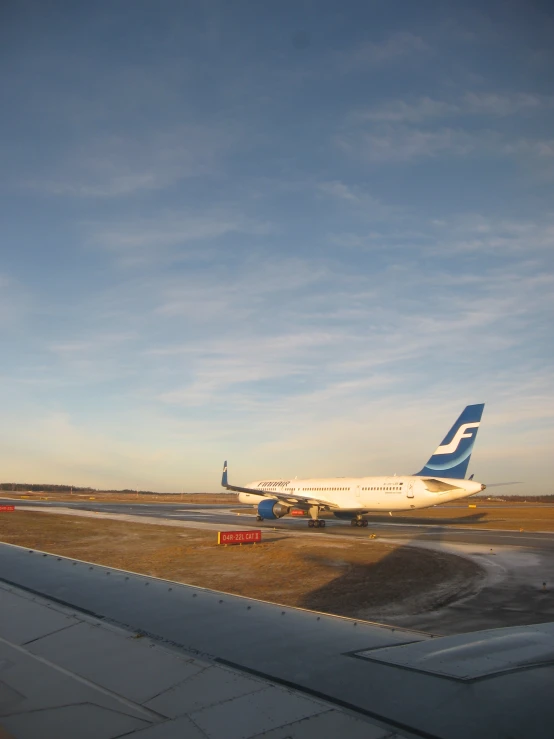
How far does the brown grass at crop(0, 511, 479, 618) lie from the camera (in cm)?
1584

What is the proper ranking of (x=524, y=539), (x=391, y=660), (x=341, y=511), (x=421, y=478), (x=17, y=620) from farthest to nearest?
(x=341, y=511)
(x=421, y=478)
(x=524, y=539)
(x=17, y=620)
(x=391, y=660)

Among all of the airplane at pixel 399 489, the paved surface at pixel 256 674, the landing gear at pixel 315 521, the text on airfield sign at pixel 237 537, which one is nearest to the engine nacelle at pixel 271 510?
the airplane at pixel 399 489

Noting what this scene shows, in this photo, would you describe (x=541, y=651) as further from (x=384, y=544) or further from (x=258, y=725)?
(x=384, y=544)

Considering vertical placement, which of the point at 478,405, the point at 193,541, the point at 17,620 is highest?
the point at 478,405

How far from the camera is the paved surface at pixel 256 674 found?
259 cm

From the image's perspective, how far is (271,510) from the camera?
43344mm

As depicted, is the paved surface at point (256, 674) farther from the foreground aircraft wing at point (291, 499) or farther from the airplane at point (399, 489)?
the foreground aircraft wing at point (291, 499)

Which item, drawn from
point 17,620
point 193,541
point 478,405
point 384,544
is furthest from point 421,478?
point 17,620

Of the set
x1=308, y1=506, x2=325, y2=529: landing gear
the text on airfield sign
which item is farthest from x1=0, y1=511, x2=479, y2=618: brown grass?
x1=308, y1=506, x2=325, y2=529: landing gear

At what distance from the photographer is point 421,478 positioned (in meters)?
40.9

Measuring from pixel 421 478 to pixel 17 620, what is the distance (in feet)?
127

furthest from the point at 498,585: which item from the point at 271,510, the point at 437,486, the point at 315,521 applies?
the point at 271,510

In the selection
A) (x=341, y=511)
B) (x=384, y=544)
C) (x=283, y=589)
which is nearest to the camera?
(x=283, y=589)

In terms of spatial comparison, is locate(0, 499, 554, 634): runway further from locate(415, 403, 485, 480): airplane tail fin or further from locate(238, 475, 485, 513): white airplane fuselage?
locate(415, 403, 485, 480): airplane tail fin
